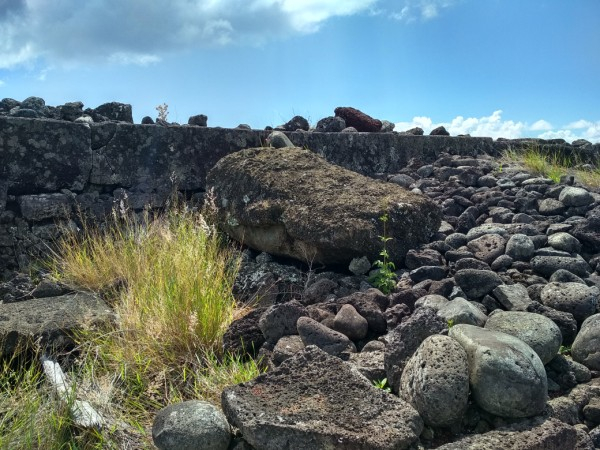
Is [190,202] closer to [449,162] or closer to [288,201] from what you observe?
[288,201]

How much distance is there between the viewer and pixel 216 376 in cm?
360

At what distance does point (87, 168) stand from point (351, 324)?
399 cm

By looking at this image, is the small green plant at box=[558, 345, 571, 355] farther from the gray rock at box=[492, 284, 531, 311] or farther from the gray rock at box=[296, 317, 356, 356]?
the gray rock at box=[296, 317, 356, 356]

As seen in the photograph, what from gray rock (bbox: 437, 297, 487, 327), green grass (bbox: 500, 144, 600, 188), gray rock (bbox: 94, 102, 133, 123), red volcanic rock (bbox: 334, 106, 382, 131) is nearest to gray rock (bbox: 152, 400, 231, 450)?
gray rock (bbox: 437, 297, 487, 327)

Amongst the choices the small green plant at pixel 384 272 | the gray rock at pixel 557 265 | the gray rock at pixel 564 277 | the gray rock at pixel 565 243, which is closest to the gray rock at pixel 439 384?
the small green plant at pixel 384 272

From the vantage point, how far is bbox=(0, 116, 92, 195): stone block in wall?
641cm

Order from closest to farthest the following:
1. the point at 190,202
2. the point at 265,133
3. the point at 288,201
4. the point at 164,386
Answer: the point at 164,386 < the point at 288,201 < the point at 190,202 < the point at 265,133

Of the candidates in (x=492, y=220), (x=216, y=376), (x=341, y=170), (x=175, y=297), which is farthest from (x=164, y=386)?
(x=492, y=220)

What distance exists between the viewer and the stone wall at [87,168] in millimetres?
6441

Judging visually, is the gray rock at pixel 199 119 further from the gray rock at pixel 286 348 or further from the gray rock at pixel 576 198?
the gray rock at pixel 286 348

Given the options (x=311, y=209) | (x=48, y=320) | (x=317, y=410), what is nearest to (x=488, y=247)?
(x=311, y=209)

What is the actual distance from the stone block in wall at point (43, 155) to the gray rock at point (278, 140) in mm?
1927

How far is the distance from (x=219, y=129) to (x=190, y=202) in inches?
36.3

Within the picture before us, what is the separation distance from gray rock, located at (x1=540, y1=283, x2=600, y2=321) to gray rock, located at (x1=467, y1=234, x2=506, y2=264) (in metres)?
0.82
